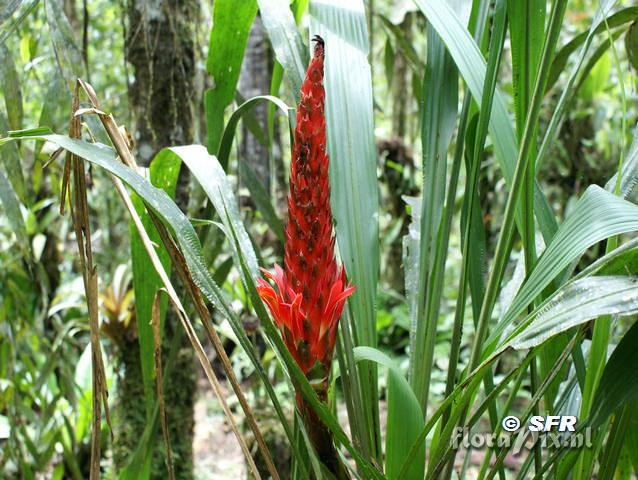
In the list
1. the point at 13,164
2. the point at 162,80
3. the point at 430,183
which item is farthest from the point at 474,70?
the point at 162,80

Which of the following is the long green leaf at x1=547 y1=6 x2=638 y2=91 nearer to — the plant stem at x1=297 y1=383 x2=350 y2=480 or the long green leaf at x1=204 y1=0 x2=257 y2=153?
the long green leaf at x1=204 y1=0 x2=257 y2=153

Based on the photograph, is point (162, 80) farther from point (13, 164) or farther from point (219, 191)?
point (219, 191)

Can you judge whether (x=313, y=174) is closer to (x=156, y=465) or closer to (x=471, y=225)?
(x=471, y=225)

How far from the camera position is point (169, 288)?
475 millimetres

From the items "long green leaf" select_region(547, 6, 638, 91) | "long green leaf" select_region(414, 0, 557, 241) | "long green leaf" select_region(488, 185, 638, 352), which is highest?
"long green leaf" select_region(547, 6, 638, 91)

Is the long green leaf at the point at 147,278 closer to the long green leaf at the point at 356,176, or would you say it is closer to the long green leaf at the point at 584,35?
the long green leaf at the point at 356,176

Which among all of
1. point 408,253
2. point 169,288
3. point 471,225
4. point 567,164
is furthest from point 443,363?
point 169,288

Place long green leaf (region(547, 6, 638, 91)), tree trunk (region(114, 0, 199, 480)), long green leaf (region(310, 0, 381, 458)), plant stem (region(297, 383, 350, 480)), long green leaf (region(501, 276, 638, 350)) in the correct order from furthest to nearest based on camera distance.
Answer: tree trunk (region(114, 0, 199, 480)) < long green leaf (region(547, 6, 638, 91)) < long green leaf (region(310, 0, 381, 458)) < plant stem (region(297, 383, 350, 480)) < long green leaf (region(501, 276, 638, 350))

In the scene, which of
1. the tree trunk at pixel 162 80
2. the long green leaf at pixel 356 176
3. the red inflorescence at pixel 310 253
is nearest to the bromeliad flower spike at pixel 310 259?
the red inflorescence at pixel 310 253

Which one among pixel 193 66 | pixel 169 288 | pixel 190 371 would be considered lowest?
pixel 190 371

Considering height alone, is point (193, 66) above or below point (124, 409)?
above

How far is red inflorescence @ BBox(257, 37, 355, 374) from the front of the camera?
42 centimetres

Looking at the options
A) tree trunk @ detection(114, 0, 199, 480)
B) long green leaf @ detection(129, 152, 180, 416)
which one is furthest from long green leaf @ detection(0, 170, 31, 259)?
tree trunk @ detection(114, 0, 199, 480)

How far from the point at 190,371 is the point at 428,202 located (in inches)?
37.6
